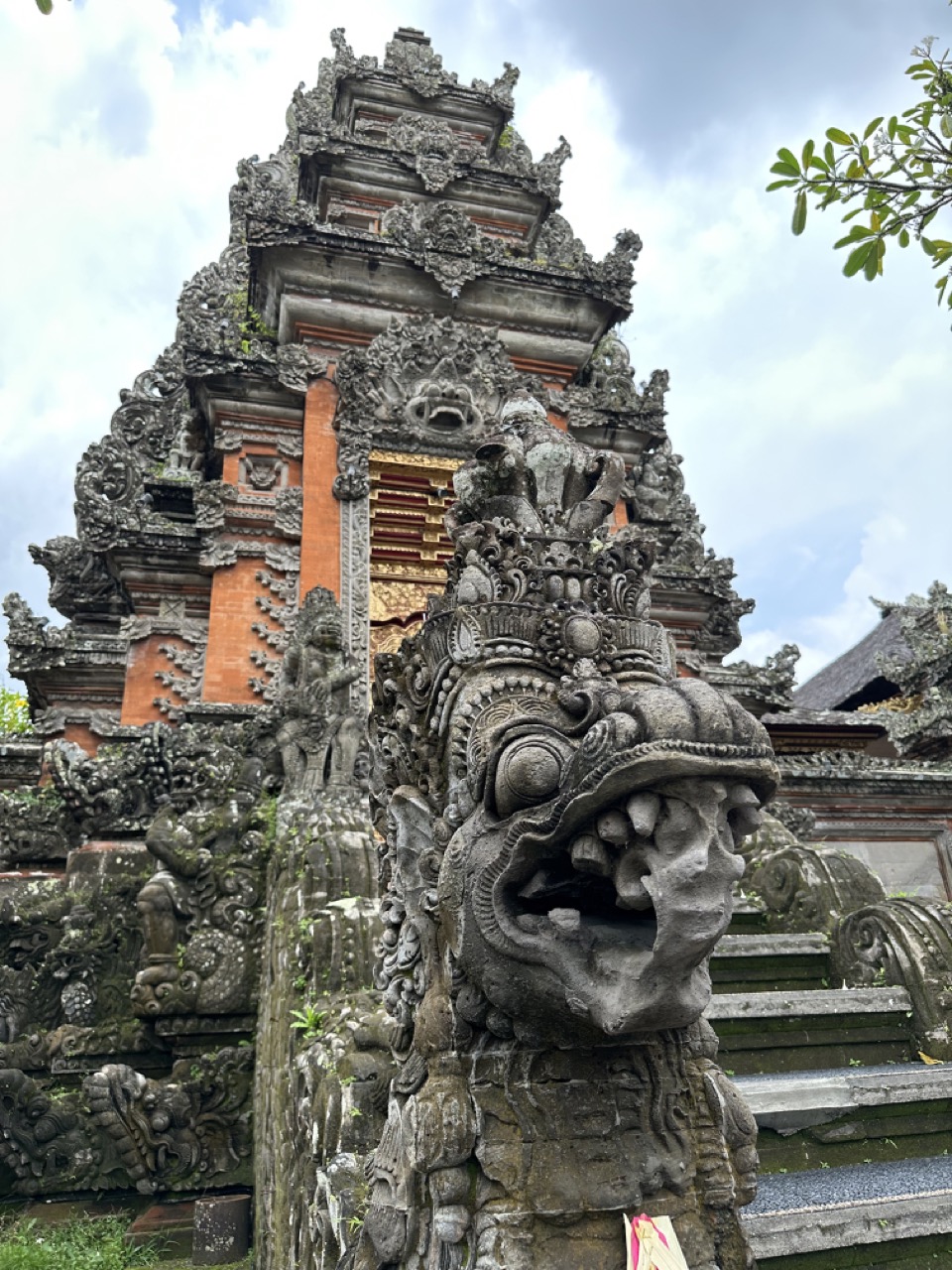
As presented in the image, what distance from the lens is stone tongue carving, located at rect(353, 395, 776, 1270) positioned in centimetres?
186

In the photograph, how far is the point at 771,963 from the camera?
455 centimetres

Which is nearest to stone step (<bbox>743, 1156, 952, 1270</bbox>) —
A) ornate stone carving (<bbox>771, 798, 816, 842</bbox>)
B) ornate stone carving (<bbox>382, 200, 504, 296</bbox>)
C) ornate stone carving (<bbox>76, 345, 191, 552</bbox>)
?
ornate stone carving (<bbox>771, 798, 816, 842</bbox>)

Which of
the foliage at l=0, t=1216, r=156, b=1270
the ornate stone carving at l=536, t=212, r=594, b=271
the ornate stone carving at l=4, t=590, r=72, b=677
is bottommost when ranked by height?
the foliage at l=0, t=1216, r=156, b=1270

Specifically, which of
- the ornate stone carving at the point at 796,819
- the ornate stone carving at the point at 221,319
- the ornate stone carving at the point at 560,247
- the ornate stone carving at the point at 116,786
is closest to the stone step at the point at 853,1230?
the ornate stone carving at the point at 116,786

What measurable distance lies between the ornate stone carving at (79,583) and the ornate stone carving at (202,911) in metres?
6.27

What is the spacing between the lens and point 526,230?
13.5 m

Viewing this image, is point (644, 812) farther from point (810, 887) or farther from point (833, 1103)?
point (810, 887)

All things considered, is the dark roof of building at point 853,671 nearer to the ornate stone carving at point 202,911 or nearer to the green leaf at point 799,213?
the ornate stone carving at point 202,911

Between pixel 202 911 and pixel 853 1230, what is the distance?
4.04 m

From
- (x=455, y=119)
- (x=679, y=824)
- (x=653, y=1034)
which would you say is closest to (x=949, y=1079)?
(x=653, y=1034)

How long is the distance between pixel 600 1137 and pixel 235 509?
820 cm

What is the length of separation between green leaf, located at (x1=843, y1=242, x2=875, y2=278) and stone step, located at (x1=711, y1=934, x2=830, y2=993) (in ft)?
10.6

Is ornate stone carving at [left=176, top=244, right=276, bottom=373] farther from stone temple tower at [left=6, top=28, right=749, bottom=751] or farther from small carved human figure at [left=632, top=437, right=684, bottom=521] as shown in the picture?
small carved human figure at [left=632, top=437, right=684, bottom=521]

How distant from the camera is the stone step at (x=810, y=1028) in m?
3.85
